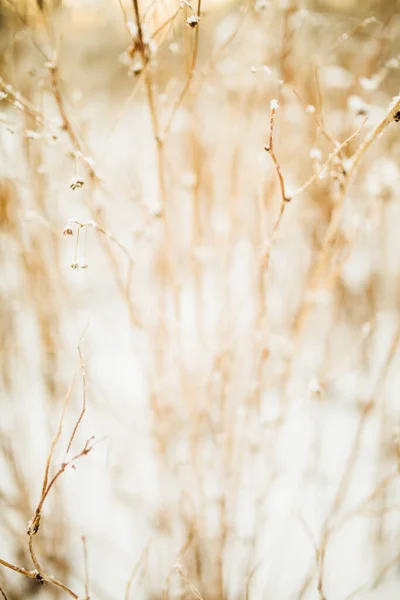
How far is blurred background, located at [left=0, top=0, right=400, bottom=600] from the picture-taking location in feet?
2.99

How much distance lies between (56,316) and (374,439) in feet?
6.05

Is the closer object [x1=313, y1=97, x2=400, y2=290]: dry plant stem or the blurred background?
[x1=313, y1=97, x2=400, y2=290]: dry plant stem

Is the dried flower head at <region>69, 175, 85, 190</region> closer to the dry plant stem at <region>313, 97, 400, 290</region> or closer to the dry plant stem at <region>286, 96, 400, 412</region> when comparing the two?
the dry plant stem at <region>286, 96, 400, 412</region>

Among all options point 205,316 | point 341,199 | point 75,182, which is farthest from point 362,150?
point 205,316

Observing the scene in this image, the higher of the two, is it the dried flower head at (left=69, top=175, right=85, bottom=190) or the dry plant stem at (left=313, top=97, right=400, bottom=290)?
the dry plant stem at (left=313, top=97, right=400, bottom=290)

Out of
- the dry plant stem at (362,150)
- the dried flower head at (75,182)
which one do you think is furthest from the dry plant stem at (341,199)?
the dried flower head at (75,182)

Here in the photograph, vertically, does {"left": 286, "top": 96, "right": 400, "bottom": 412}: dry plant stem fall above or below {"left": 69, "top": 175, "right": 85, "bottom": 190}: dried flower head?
above

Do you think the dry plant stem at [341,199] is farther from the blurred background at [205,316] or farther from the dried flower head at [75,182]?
the dried flower head at [75,182]

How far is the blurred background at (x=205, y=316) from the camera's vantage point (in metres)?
0.91

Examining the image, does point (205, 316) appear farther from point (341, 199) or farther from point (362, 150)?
point (362, 150)

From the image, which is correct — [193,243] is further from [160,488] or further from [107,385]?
[107,385]

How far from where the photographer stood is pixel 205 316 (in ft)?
5.70

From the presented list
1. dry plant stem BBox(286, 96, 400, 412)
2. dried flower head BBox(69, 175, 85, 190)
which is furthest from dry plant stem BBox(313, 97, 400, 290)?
dried flower head BBox(69, 175, 85, 190)

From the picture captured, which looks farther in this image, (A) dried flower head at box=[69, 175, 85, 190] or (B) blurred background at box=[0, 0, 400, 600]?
(B) blurred background at box=[0, 0, 400, 600]
